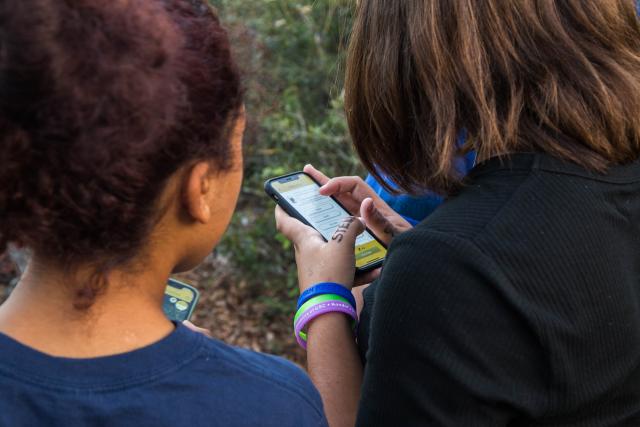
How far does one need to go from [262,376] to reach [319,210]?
42.0 inches

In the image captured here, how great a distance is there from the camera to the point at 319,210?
2.30 m

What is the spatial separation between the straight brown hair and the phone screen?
1.89 feet

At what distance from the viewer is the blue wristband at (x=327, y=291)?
6.33 ft

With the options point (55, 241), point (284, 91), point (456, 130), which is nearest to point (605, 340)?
point (456, 130)

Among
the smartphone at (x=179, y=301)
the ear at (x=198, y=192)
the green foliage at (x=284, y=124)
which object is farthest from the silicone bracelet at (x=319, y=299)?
the green foliage at (x=284, y=124)

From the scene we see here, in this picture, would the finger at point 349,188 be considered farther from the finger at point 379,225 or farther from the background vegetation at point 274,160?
the background vegetation at point 274,160

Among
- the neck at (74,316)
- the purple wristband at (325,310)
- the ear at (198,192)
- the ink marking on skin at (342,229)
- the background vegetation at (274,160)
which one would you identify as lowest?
the background vegetation at (274,160)

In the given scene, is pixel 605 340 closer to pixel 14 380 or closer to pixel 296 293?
pixel 14 380

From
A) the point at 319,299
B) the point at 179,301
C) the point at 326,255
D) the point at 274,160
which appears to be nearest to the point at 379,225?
the point at 326,255

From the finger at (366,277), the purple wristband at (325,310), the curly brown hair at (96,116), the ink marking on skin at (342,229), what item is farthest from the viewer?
the finger at (366,277)

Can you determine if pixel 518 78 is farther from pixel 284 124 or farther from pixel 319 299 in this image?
pixel 284 124

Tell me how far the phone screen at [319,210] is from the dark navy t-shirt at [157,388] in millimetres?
916

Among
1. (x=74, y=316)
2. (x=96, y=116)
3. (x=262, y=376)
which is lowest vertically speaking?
(x=262, y=376)

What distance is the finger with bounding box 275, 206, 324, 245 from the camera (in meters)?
2.14
